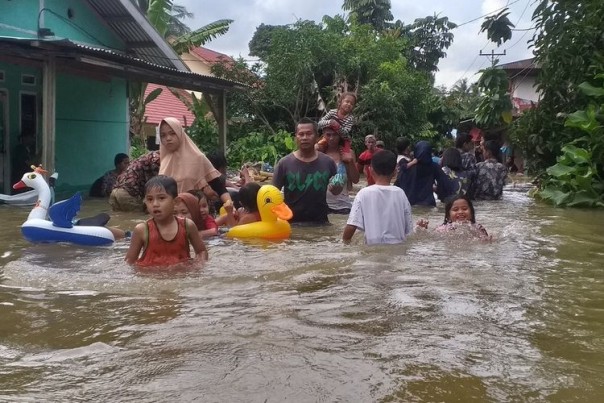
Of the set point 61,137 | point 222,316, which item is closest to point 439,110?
point 61,137

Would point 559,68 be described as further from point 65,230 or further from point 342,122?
point 65,230

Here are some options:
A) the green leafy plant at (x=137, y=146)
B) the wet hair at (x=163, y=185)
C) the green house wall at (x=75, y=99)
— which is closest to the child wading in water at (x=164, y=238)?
the wet hair at (x=163, y=185)

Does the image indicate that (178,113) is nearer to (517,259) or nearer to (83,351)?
(517,259)

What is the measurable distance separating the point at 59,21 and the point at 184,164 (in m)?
8.24

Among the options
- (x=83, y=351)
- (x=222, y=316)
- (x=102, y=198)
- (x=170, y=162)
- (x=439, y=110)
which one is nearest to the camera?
(x=83, y=351)

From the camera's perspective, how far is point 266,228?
7.19 metres

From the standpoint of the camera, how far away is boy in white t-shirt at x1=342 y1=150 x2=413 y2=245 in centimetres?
602

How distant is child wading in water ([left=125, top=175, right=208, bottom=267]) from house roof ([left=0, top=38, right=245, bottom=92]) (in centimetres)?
618

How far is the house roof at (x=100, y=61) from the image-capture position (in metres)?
10.7

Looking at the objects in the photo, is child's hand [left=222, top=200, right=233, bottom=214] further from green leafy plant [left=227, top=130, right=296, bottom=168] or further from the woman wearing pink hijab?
green leafy plant [left=227, top=130, right=296, bottom=168]

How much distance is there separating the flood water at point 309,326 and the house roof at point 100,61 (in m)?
4.96

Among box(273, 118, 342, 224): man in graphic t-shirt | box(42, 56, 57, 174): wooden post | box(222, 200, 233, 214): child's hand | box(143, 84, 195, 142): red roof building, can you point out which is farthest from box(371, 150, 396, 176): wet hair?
box(143, 84, 195, 142): red roof building

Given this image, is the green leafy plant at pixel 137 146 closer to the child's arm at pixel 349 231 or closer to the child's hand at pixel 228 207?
the child's hand at pixel 228 207

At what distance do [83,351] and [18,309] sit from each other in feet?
3.76
